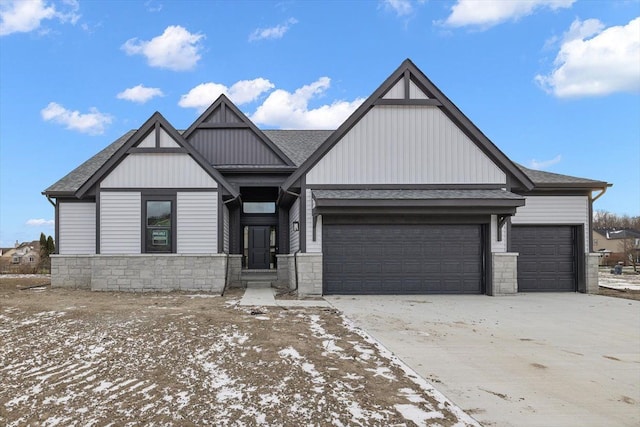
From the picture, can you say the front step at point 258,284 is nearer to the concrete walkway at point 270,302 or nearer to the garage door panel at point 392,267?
the concrete walkway at point 270,302

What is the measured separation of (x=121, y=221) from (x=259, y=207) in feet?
18.9

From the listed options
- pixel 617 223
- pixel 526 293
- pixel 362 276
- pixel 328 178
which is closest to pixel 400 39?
pixel 328 178

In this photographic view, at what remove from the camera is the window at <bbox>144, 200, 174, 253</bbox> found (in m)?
13.5

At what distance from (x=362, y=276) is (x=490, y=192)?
15.8 feet

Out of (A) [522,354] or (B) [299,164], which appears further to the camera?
(B) [299,164]

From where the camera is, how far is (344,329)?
7559 mm

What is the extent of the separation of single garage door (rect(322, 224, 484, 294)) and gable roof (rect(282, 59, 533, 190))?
8.05 ft

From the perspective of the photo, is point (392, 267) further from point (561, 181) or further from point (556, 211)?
point (561, 181)

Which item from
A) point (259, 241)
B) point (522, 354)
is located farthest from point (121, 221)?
point (522, 354)

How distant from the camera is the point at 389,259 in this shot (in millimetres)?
12766

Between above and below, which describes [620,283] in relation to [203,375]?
below

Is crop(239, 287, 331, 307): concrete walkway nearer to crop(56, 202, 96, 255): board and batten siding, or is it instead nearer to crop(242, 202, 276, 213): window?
crop(242, 202, 276, 213): window

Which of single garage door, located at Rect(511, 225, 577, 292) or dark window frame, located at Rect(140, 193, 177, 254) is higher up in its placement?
dark window frame, located at Rect(140, 193, 177, 254)

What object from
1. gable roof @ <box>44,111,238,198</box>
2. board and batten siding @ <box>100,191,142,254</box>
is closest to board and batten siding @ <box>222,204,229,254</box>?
gable roof @ <box>44,111,238,198</box>
